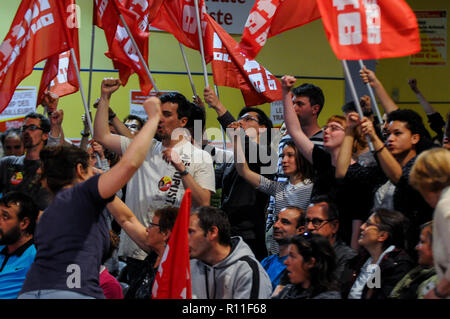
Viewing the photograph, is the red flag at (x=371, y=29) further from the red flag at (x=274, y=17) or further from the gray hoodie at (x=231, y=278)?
the gray hoodie at (x=231, y=278)

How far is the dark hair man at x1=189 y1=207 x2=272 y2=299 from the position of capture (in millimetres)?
3904

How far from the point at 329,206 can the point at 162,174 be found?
1237 mm

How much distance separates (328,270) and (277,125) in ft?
19.0

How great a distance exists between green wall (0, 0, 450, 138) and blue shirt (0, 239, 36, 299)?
5.02 metres

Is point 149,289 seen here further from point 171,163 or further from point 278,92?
point 278,92

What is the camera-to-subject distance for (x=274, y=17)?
577cm

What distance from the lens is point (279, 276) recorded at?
442 centimetres

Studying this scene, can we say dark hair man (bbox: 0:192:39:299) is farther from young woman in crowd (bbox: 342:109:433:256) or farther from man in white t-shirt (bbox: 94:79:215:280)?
young woman in crowd (bbox: 342:109:433:256)

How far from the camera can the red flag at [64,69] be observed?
18.7ft

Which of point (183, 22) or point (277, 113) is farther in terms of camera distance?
point (277, 113)

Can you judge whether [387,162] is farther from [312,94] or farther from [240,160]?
[312,94]

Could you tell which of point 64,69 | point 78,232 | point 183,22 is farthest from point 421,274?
point 64,69
